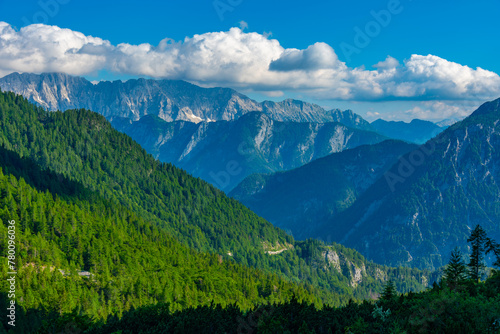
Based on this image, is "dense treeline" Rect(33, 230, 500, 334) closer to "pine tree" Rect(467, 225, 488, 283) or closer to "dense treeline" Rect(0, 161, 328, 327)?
"pine tree" Rect(467, 225, 488, 283)

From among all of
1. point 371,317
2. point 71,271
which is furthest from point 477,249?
point 71,271

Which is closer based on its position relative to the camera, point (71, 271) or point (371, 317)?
point (371, 317)

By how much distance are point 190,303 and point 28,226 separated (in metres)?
73.9

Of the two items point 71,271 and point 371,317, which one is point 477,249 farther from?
point 71,271

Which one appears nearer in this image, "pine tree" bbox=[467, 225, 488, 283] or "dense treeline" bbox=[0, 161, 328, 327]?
"pine tree" bbox=[467, 225, 488, 283]

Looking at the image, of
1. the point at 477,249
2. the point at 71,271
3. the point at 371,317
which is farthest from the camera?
the point at 71,271

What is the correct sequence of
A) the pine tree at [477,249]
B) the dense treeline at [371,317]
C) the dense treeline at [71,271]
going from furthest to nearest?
the dense treeline at [71,271], the pine tree at [477,249], the dense treeline at [371,317]

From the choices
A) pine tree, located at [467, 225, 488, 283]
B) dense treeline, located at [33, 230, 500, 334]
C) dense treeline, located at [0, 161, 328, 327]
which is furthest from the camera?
A: dense treeline, located at [0, 161, 328, 327]

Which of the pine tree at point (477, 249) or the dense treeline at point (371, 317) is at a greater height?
the pine tree at point (477, 249)

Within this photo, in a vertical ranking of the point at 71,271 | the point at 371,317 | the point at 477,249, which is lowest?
the point at 371,317

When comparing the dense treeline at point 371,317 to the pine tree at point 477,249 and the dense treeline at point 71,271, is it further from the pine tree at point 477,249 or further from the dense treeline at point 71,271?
the dense treeline at point 71,271

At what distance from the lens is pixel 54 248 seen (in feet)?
546

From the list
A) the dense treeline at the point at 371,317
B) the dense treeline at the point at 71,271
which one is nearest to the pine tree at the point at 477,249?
the dense treeline at the point at 371,317

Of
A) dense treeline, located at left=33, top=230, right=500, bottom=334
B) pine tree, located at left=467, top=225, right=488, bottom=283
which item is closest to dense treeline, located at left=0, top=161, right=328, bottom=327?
dense treeline, located at left=33, top=230, right=500, bottom=334
